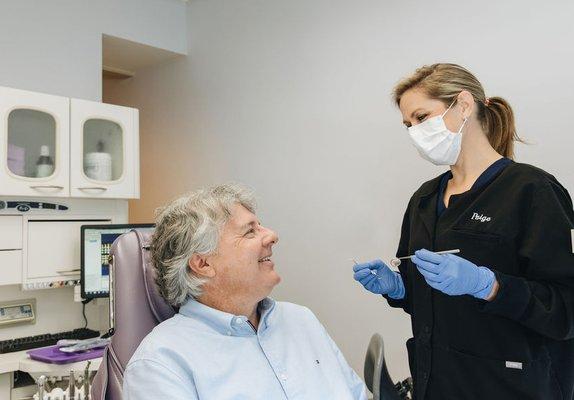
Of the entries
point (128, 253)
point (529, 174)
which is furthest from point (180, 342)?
point (529, 174)

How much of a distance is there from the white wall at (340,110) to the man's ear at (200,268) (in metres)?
1.22

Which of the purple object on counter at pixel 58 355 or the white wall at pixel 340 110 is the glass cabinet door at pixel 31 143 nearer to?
the purple object on counter at pixel 58 355

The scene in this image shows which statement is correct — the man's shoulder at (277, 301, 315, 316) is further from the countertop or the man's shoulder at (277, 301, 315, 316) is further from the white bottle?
the white bottle

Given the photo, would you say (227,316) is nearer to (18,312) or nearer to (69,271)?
(69,271)

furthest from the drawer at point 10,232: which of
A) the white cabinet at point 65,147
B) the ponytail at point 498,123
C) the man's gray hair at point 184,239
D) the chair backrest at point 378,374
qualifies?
the ponytail at point 498,123

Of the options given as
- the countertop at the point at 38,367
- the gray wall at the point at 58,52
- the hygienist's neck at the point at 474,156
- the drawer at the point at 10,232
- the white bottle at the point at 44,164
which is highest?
the gray wall at the point at 58,52

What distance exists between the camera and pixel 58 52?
274 centimetres

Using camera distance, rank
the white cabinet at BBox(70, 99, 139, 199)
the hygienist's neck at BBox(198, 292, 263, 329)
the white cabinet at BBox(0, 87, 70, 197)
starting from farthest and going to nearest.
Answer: the white cabinet at BBox(70, 99, 139, 199) → the white cabinet at BBox(0, 87, 70, 197) → the hygienist's neck at BBox(198, 292, 263, 329)

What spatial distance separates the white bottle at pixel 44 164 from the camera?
2.36 metres

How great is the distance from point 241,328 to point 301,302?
4.81 feet

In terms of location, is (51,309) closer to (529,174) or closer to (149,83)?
(149,83)

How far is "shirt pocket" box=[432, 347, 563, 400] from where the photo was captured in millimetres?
1268

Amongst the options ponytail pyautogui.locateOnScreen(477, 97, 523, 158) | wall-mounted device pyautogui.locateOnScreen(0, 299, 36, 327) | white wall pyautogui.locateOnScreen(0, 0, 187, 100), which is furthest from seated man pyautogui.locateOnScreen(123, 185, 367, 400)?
white wall pyautogui.locateOnScreen(0, 0, 187, 100)

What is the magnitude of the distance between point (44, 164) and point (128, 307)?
1.36 m
